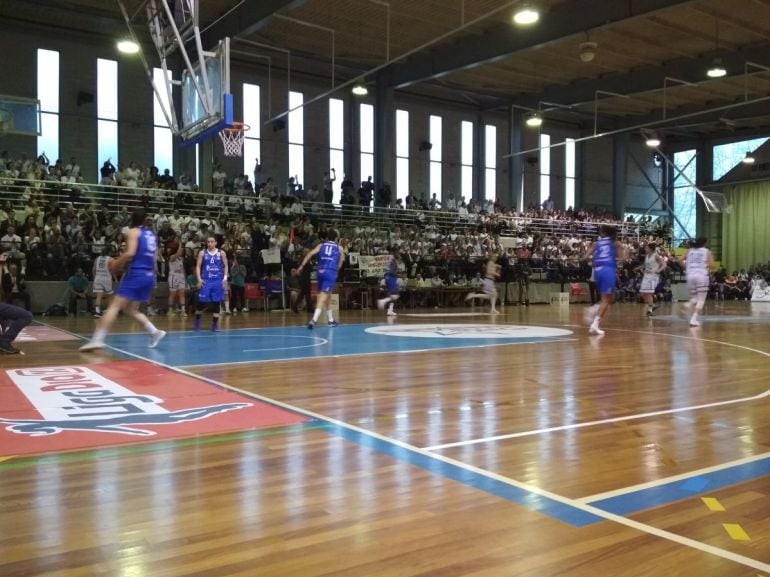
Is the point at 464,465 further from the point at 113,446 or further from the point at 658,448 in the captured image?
the point at 113,446

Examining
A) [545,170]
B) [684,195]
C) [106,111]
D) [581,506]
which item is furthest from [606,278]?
[684,195]

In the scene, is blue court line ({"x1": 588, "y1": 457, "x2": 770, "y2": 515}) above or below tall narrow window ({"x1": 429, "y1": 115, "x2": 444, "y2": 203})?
below

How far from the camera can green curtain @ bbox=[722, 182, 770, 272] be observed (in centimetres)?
3656

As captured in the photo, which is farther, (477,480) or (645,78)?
(645,78)

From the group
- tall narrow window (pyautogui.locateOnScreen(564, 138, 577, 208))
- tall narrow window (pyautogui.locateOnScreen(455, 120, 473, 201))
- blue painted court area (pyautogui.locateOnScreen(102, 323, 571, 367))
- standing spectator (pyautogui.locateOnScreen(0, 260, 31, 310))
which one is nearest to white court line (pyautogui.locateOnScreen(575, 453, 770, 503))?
blue painted court area (pyautogui.locateOnScreen(102, 323, 571, 367))

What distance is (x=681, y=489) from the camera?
9.89ft

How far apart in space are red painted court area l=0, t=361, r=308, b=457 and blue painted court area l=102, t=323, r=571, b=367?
1247 millimetres

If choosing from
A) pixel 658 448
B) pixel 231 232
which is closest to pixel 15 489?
pixel 658 448

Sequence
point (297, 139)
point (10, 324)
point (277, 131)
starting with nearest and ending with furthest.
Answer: point (10, 324) → point (277, 131) → point (297, 139)

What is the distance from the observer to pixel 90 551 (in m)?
2.32

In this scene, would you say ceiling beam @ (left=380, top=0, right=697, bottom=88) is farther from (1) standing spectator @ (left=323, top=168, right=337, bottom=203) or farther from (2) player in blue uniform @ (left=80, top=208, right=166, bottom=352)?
(2) player in blue uniform @ (left=80, top=208, right=166, bottom=352)

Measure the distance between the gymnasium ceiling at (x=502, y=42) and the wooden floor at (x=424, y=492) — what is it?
1275cm

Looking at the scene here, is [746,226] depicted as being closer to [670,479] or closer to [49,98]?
[49,98]

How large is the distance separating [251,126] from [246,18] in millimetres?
7166
